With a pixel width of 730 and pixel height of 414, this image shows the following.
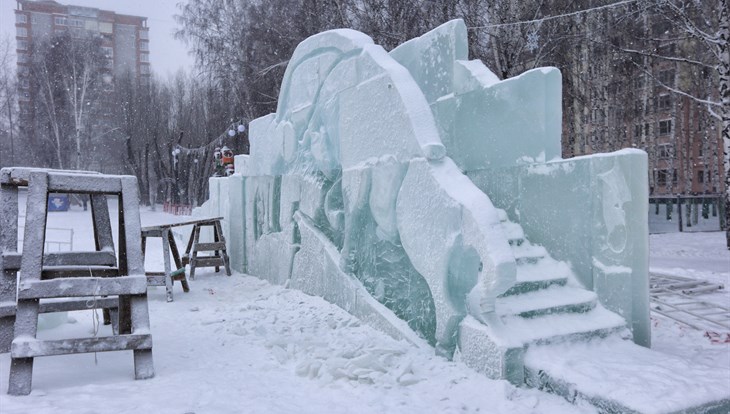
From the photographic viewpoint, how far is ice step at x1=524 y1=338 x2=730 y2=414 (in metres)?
2.66

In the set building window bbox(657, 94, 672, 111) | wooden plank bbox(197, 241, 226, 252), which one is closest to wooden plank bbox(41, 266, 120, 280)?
wooden plank bbox(197, 241, 226, 252)

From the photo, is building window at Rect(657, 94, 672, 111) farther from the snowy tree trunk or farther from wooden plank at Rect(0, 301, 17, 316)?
wooden plank at Rect(0, 301, 17, 316)

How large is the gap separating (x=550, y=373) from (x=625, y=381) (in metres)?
0.40

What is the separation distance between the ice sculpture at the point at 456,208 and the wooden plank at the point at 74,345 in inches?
76.3

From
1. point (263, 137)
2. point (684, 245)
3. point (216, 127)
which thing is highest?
point (216, 127)

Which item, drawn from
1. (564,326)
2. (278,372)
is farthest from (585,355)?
(278,372)

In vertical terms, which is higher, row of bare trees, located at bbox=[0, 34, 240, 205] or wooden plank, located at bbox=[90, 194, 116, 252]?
row of bare trees, located at bbox=[0, 34, 240, 205]

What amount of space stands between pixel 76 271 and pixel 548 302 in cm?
358

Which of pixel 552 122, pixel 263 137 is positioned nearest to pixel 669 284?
pixel 552 122

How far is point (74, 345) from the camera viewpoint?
10.6 feet

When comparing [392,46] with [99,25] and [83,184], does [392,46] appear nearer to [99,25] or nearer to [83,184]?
[83,184]

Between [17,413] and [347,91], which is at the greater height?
[347,91]

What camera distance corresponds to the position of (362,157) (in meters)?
5.05

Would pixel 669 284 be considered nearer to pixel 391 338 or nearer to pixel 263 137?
pixel 391 338
